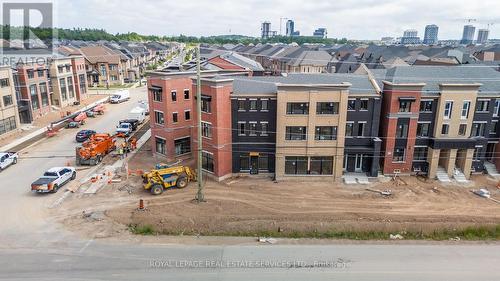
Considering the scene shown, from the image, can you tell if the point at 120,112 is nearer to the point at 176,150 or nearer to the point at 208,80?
the point at 176,150

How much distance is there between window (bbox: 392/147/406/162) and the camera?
33.1 metres

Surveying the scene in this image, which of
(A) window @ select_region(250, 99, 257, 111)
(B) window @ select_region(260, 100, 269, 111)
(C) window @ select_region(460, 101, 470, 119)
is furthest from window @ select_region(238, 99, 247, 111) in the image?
(C) window @ select_region(460, 101, 470, 119)

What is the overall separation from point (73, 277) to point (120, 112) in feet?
154

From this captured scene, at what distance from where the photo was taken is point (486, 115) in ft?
108

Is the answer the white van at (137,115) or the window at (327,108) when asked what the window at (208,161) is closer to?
the window at (327,108)

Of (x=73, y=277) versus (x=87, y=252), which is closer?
(x=73, y=277)

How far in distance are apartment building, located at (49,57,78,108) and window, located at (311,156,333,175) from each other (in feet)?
167

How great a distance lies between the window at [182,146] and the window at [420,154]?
2298 cm

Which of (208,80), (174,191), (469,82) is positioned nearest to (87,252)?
(174,191)

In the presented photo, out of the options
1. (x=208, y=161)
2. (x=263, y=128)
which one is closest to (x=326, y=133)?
(x=263, y=128)

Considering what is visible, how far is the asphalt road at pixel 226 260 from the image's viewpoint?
1842 centimetres

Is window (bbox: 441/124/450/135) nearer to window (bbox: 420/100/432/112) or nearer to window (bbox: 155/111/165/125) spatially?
window (bbox: 420/100/432/112)

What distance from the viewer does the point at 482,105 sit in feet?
108

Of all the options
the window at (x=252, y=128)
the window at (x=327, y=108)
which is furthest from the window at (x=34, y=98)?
the window at (x=327, y=108)
